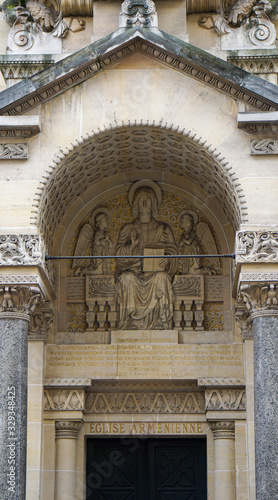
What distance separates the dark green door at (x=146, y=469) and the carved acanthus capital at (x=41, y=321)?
2.13m

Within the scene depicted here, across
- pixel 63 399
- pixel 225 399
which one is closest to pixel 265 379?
pixel 225 399

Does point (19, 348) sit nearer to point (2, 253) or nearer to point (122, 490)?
point (2, 253)

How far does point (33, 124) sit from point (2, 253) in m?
2.07

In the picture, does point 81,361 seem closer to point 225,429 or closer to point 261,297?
point 225,429

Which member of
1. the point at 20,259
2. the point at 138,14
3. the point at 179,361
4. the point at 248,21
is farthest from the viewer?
the point at 248,21

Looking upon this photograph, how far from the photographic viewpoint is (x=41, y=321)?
17.2 m

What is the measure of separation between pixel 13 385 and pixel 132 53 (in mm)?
5512

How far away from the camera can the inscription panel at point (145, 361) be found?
17.4m

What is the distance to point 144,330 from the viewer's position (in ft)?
58.4

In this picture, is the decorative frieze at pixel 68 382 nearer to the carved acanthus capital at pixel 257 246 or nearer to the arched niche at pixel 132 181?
the arched niche at pixel 132 181

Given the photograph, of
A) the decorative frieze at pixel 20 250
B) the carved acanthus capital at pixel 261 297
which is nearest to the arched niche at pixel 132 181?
the decorative frieze at pixel 20 250

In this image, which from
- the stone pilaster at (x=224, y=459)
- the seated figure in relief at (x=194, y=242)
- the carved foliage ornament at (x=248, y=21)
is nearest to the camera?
Answer: the stone pilaster at (x=224, y=459)

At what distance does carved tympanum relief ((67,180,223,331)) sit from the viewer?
17.9 meters

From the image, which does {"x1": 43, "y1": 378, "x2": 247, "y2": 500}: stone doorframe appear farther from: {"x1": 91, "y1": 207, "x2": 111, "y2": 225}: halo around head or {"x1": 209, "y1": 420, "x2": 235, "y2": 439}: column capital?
{"x1": 91, "y1": 207, "x2": 111, "y2": 225}: halo around head
